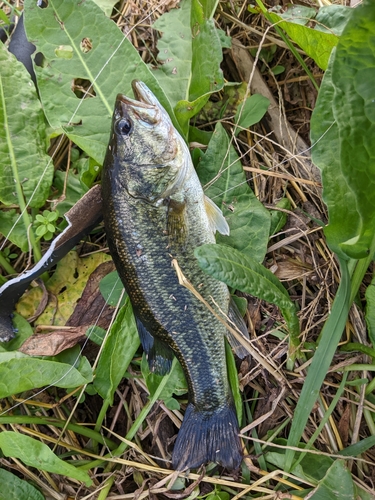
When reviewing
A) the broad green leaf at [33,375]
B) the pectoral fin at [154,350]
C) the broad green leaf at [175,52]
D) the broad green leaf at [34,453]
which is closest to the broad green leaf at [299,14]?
the broad green leaf at [175,52]

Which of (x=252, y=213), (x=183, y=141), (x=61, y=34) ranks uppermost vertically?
(x=61, y=34)

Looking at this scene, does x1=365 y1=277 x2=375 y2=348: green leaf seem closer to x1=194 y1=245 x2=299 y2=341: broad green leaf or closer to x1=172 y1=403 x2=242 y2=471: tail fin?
x1=194 y1=245 x2=299 y2=341: broad green leaf

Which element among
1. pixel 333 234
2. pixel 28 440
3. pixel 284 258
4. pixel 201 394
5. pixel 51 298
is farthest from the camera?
pixel 51 298

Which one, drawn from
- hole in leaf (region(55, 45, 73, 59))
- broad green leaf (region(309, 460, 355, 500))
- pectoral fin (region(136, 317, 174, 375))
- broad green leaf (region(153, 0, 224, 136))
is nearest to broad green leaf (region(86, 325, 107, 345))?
pectoral fin (region(136, 317, 174, 375))

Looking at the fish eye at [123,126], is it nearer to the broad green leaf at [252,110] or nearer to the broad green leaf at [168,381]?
the broad green leaf at [252,110]

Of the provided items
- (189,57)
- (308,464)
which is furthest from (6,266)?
(308,464)

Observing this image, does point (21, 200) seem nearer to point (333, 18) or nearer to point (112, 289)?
point (112, 289)

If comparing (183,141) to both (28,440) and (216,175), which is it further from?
(28,440)

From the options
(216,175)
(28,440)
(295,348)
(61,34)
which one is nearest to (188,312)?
(295,348)
